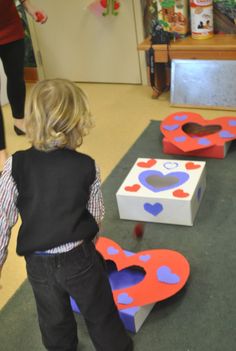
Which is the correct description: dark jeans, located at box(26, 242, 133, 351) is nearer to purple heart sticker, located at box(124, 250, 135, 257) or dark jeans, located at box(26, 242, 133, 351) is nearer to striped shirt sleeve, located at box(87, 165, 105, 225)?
striped shirt sleeve, located at box(87, 165, 105, 225)

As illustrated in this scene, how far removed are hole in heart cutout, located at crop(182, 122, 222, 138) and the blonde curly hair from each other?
4.40 ft

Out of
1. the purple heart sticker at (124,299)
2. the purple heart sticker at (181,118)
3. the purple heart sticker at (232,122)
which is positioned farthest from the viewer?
the purple heart sticker at (181,118)

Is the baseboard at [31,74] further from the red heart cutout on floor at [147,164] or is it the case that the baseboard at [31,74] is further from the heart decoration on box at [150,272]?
the heart decoration on box at [150,272]

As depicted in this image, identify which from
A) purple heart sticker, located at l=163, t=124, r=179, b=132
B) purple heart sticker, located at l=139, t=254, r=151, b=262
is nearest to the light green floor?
purple heart sticker, located at l=163, t=124, r=179, b=132

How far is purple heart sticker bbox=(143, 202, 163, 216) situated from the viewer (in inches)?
67.2

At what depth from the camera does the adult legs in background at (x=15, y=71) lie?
224 cm

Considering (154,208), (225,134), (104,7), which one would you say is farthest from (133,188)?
(104,7)

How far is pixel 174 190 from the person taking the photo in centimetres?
173

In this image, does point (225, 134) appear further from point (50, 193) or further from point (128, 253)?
point (50, 193)

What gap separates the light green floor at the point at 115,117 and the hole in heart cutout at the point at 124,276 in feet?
1.61

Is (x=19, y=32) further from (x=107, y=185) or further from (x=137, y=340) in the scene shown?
(x=137, y=340)

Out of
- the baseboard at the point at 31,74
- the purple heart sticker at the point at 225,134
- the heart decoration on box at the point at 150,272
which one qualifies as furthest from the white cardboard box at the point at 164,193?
the baseboard at the point at 31,74

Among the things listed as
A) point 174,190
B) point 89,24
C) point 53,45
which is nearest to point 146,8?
point 89,24

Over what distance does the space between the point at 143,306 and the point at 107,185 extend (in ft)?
2.72
